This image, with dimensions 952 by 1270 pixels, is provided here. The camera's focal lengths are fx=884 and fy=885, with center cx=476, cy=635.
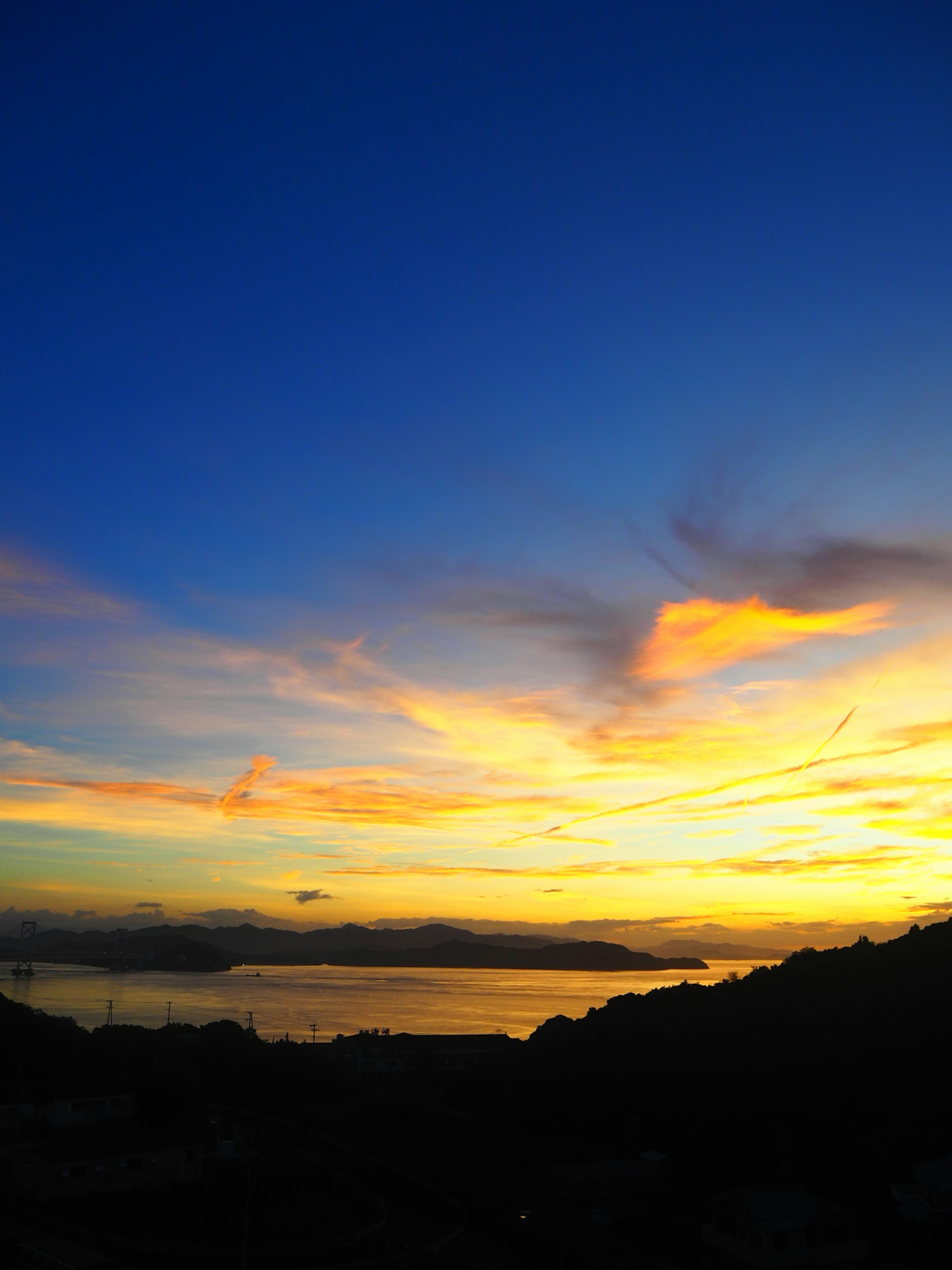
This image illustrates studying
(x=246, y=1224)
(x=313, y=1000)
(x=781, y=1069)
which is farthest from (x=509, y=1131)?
(x=313, y=1000)

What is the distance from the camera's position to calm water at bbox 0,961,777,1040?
86.2 metres

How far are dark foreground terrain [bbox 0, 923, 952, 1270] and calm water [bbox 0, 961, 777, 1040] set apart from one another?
119 ft

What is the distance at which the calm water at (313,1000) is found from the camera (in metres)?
86.2

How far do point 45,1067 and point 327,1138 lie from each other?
48.8 feet

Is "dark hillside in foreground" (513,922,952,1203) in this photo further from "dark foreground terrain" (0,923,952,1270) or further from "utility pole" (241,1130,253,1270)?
"utility pole" (241,1130,253,1270)

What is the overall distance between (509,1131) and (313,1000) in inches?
3824

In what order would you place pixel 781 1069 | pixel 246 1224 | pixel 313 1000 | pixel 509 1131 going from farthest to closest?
pixel 313 1000
pixel 509 1131
pixel 781 1069
pixel 246 1224

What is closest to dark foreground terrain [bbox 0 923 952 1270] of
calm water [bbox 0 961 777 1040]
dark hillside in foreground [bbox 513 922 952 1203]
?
dark hillside in foreground [bbox 513 922 952 1203]

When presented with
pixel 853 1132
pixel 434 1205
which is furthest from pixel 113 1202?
pixel 853 1132

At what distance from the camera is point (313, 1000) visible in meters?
122

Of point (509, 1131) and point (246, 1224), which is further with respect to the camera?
point (509, 1131)

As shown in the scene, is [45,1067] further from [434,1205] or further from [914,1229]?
[914,1229]

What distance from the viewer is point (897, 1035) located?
108 feet

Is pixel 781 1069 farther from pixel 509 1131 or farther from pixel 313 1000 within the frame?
pixel 313 1000
